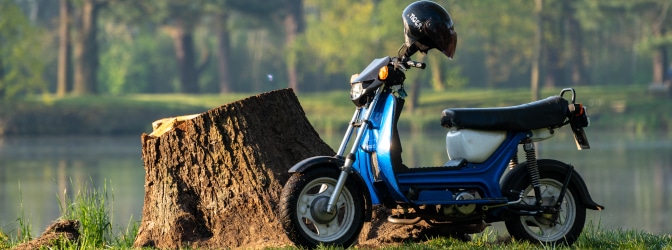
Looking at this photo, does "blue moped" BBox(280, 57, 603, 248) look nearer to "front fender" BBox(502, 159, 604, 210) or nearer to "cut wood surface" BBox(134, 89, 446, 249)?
"front fender" BBox(502, 159, 604, 210)

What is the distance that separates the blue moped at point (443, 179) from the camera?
21.4 feet

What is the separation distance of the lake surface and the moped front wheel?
3963 mm

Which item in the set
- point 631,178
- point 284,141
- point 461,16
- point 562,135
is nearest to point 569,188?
point 284,141

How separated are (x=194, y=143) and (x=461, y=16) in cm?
4056

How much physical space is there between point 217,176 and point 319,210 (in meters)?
1.37

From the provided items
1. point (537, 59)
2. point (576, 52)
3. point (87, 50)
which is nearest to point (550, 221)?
point (537, 59)

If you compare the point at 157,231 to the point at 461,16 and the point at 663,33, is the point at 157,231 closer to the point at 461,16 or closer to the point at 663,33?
the point at 461,16

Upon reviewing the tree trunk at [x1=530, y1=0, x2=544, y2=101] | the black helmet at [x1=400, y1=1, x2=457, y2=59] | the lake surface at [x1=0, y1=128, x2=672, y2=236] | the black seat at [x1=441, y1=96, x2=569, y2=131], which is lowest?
the lake surface at [x1=0, y1=128, x2=672, y2=236]


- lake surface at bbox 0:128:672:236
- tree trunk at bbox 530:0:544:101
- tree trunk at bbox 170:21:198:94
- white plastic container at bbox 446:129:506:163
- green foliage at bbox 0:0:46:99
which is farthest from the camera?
tree trunk at bbox 170:21:198:94

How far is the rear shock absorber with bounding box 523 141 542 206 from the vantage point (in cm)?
697

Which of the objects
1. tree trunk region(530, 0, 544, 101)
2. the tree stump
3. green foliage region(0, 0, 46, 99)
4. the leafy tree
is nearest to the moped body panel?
the tree stump

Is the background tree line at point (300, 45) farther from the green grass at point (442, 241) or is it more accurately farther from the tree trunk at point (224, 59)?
the green grass at point (442, 241)

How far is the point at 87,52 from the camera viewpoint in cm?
4934

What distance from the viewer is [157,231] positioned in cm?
777
